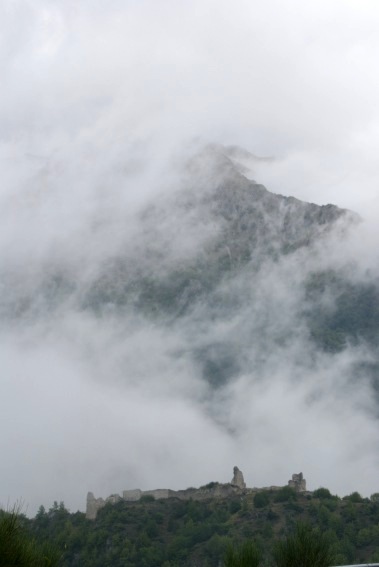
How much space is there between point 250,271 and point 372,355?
45964 mm

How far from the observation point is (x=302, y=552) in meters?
16.4

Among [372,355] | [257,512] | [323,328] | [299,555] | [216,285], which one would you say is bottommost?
[299,555]

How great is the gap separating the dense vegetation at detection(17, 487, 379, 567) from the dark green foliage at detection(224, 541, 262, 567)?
44051mm

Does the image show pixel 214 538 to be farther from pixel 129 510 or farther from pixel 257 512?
pixel 129 510

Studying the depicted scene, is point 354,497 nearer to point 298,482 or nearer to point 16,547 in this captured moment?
point 298,482

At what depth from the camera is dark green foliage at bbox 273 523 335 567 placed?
16.2m

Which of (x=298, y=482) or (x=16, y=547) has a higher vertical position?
(x=298, y=482)

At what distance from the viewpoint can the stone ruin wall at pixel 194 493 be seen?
320ft

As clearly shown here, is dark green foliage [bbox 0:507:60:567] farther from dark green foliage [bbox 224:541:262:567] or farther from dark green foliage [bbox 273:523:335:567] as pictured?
dark green foliage [bbox 273:523:335:567]

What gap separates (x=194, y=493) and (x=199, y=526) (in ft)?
63.0

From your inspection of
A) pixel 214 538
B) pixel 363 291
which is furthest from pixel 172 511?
pixel 363 291

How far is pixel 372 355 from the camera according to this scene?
157000 millimetres

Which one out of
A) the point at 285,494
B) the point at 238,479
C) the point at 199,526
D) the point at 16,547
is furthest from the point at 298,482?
the point at 16,547

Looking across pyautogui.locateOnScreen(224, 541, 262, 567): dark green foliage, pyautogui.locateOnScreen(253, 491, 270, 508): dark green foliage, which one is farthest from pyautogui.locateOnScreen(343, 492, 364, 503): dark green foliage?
pyautogui.locateOnScreen(224, 541, 262, 567): dark green foliage
